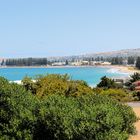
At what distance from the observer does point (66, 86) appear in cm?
3102

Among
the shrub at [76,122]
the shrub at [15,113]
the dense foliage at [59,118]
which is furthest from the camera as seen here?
the shrub at [15,113]

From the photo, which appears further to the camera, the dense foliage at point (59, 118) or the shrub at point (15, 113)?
the shrub at point (15, 113)

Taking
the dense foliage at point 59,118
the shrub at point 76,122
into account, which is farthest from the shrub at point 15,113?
the shrub at point 76,122

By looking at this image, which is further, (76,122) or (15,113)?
(15,113)

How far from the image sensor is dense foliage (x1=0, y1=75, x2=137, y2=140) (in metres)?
13.6

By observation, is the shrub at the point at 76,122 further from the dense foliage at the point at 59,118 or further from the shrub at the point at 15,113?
the shrub at the point at 15,113

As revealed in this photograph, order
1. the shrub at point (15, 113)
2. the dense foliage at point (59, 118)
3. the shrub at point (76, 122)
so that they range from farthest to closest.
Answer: the shrub at point (15, 113) → the dense foliage at point (59, 118) → the shrub at point (76, 122)

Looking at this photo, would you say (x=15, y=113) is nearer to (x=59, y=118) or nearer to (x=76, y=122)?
(x=59, y=118)

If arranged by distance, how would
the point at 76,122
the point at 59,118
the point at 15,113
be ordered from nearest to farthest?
the point at 76,122
the point at 59,118
the point at 15,113

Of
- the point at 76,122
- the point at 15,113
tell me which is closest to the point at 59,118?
the point at 76,122

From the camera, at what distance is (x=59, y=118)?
1415 centimetres

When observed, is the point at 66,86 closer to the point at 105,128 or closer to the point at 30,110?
the point at 30,110

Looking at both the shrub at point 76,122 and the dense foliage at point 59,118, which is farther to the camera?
the dense foliage at point 59,118

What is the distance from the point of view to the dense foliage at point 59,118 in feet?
44.8
